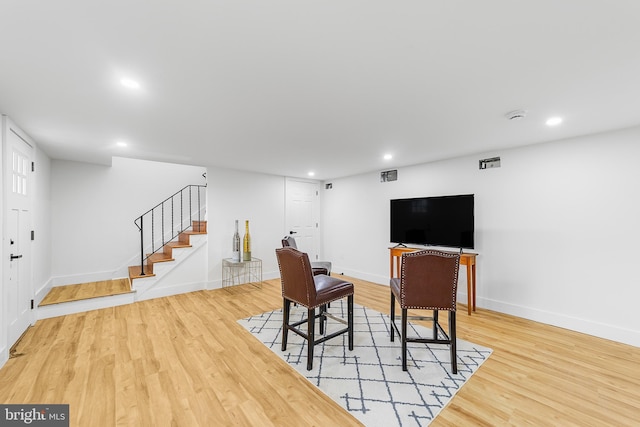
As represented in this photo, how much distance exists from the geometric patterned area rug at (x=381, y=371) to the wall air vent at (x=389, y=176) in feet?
9.25

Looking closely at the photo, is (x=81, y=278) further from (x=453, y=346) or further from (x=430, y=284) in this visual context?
(x=453, y=346)

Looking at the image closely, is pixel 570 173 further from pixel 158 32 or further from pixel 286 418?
pixel 158 32

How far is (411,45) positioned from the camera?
1481 millimetres

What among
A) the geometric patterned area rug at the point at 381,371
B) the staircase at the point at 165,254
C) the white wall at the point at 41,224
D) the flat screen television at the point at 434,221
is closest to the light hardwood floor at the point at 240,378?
the geometric patterned area rug at the point at 381,371

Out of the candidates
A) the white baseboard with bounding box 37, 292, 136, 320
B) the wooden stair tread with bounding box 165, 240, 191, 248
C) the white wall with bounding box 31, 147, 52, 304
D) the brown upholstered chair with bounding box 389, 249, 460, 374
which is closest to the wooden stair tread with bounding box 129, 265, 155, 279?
the white baseboard with bounding box 37, 292, 136, 320

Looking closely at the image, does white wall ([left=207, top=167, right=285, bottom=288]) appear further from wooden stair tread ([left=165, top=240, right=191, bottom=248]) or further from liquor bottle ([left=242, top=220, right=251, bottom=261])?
wooden stair tread ([left=165, top=240, right=191, bottom=248])

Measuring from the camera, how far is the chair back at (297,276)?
238cm

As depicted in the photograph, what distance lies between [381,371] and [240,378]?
47.5 inches

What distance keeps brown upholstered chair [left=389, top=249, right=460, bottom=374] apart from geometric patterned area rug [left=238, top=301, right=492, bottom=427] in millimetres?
173

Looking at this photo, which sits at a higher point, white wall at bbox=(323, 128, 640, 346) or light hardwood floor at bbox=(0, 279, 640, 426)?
white wall at bbox=(323, 128, 640, 346)

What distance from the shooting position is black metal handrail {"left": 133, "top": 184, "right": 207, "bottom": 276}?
5.24 meters

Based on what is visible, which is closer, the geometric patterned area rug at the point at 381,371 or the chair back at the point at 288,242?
the geometric patterned area rug at the point at 381,371

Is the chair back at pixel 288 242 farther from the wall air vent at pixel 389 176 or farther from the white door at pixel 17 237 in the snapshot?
the white door at pixel 17 237

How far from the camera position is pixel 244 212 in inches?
213
